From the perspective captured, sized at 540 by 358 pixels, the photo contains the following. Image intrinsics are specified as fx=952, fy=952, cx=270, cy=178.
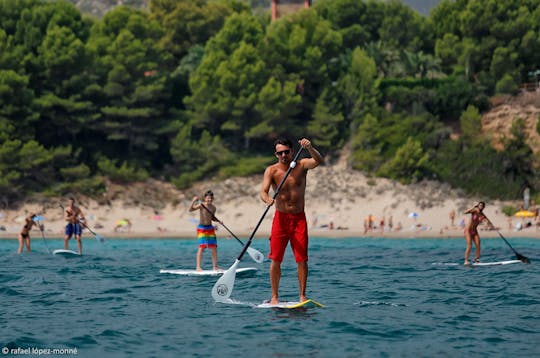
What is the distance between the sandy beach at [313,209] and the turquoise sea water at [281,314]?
24289mm

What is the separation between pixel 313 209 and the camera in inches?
1977

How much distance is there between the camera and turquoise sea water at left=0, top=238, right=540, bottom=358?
1072 centimetres

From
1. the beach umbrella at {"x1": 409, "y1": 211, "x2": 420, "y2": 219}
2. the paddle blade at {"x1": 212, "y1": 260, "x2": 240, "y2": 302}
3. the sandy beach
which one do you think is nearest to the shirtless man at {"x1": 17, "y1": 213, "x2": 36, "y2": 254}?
the sandy beach

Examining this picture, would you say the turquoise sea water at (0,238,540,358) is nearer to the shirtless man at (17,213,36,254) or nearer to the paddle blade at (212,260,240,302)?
the paddle blade at (212,260,240,302)

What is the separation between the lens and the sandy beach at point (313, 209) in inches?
1801

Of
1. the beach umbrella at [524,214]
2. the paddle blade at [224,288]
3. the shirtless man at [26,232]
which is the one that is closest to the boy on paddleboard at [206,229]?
A: the paddle blade at [224,288]

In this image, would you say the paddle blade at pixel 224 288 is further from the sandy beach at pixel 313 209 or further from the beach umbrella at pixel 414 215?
the beach umbrella at pixel 414 215

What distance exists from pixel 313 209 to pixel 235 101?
810 centimetres

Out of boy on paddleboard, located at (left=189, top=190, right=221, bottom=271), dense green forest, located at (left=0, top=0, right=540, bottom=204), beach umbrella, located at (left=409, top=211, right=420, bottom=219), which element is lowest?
boy on paddleboard, located at (left=189, top=190, right=221, bottom=271)

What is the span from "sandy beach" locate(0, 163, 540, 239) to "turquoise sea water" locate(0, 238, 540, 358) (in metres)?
24.3

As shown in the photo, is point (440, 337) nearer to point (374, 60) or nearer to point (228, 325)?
point (228, 325)

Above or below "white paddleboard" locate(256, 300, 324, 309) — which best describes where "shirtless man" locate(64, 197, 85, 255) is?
above

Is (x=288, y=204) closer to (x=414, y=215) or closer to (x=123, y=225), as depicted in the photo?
(x=414, y=215)

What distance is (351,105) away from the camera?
56.4 meters
